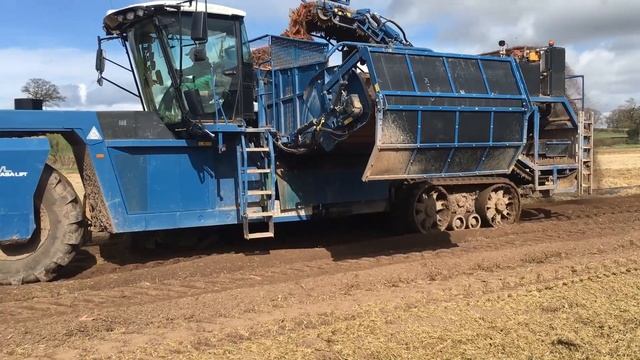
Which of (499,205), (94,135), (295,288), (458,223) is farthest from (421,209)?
(94,135)

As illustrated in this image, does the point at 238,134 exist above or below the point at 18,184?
above

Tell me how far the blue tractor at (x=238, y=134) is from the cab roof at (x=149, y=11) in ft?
0.05

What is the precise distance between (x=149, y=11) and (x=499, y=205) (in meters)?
6.01

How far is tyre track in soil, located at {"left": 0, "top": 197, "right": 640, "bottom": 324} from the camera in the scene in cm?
562

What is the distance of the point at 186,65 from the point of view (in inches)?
275

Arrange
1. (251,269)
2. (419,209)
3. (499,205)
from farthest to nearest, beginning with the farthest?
1. (499,205)
2. (419,209)
3. (251,269)

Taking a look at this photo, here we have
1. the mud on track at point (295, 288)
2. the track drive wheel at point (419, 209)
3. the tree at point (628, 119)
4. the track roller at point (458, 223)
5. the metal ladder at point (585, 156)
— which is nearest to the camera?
the mud on track at point (295, 288)

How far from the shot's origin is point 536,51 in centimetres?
930

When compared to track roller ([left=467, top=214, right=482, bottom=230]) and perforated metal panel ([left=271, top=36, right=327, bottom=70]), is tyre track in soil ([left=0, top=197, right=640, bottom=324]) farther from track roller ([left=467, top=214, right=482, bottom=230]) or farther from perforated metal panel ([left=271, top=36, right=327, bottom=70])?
perforated metal panel ([left=271, top=36, right=327, bottom=70])

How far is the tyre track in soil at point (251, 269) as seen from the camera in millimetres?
5621

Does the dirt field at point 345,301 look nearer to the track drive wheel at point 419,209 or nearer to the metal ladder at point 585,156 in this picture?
the track drive wheel at point 419,209

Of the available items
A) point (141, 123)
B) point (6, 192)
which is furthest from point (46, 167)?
point (141, 123)

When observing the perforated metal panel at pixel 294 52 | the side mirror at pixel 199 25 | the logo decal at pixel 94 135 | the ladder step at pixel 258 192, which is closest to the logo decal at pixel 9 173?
the logo decal at pixel 94 135

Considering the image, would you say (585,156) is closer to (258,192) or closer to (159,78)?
(258,192)
